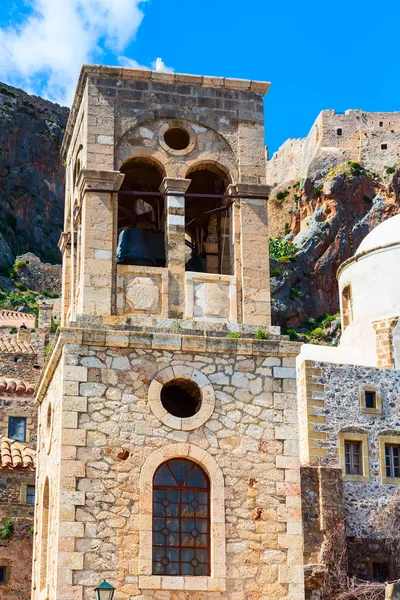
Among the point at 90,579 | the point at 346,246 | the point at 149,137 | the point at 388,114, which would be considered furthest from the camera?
the point at 388,114

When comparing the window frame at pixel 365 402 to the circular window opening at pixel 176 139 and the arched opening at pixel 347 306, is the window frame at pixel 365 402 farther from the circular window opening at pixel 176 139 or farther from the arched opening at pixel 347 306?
the circular window opening at pixel 176 139

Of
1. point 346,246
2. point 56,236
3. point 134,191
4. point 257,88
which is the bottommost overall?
point 134,191

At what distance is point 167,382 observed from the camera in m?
14.5

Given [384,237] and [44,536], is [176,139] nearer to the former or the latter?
[44,536]

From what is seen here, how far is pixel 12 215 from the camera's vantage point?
88.3m

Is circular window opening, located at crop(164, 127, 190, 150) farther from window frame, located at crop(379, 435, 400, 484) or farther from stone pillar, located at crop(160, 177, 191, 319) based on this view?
window frame, located at crop(379, 435, 400, 484)

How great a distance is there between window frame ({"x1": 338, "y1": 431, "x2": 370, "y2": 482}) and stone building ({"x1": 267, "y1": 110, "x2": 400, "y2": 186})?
161ft

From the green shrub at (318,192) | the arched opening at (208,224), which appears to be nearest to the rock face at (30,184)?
the green shrub at (318,192)

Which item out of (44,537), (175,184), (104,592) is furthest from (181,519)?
(175,184)

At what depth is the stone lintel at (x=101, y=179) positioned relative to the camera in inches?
604

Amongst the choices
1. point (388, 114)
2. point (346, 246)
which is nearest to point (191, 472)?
point (346, 246)

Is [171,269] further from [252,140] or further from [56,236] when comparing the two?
[56,236]

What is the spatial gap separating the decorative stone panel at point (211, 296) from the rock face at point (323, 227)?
161 feet

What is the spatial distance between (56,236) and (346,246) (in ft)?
97.7
